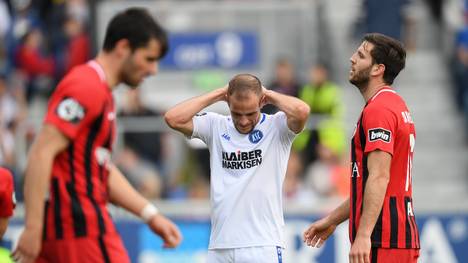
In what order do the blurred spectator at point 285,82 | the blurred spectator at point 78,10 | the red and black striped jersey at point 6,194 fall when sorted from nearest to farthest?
the red and black striped jersey at point 6,194, the blurred spectator at point 285,82, the blurred spectator at point 78,10

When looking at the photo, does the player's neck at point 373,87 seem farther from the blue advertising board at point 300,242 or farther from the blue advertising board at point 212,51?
the blue advertising board at point 212,51

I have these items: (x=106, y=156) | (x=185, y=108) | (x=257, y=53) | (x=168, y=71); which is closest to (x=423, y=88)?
(x=257, y=53)

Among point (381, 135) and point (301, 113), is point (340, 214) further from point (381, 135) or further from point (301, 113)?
point (381, 135)

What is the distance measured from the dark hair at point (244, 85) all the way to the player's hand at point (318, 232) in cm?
106

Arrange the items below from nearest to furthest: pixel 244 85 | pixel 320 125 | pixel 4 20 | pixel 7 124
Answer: pixel 244 85, pixel 320 125, pixel 7 124, pixel 4 20

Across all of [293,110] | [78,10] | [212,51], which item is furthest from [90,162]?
[78,10]

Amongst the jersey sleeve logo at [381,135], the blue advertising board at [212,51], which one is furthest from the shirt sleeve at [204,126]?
the blue advertising board at [212,51]

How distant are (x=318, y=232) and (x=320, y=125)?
22.5 feet

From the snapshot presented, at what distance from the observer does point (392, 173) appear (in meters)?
7.98

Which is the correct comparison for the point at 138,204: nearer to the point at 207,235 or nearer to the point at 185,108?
the point at 185,108

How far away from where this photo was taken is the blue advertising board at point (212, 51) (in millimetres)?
18219

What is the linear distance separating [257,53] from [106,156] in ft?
35.7

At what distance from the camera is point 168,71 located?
18.5 metres

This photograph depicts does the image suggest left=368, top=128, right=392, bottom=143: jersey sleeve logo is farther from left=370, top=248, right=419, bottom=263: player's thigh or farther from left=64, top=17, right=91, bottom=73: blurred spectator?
left=64, top=17, right=91, bottom=73: blurred spectator
